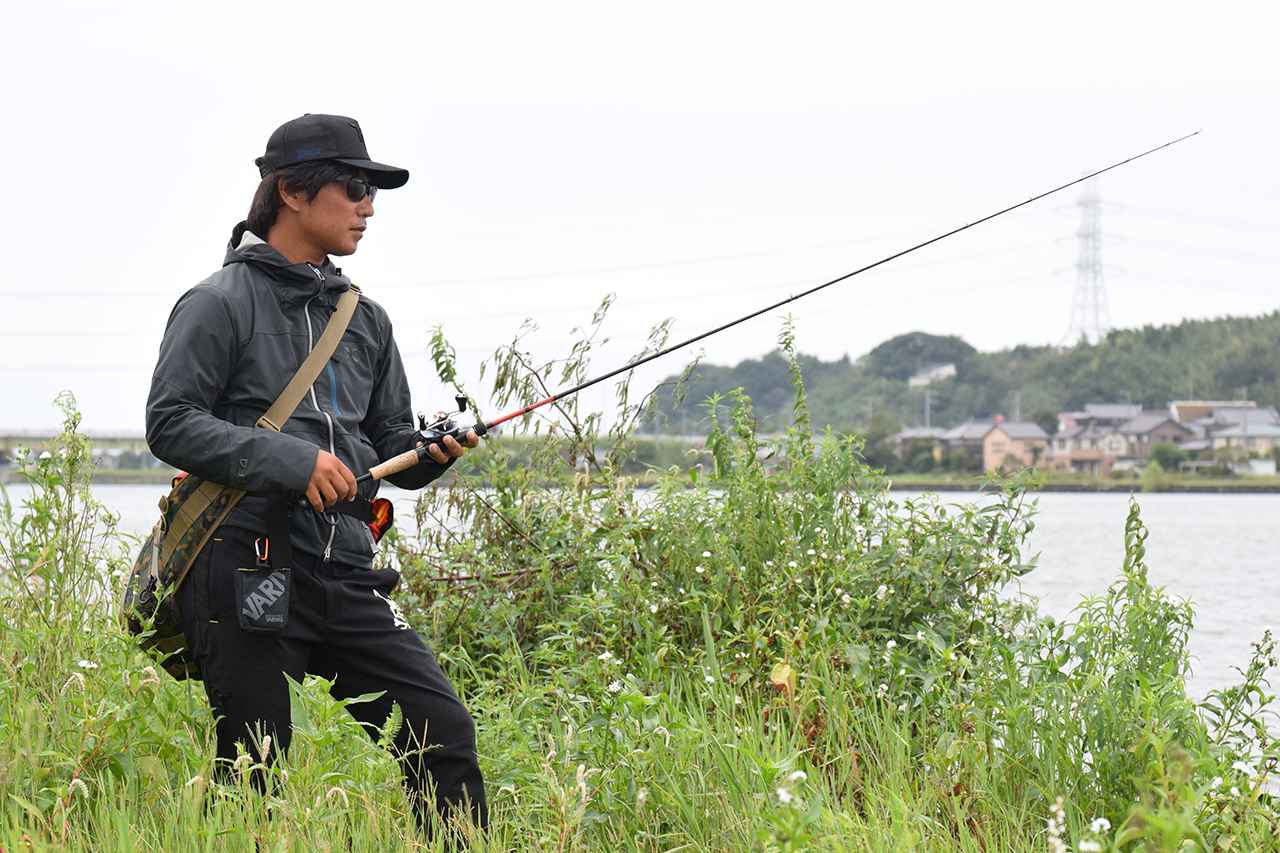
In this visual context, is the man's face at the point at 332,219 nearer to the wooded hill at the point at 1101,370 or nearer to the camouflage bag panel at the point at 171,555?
the camouflage bag panel at the point at 171,555

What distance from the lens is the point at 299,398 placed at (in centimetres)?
327

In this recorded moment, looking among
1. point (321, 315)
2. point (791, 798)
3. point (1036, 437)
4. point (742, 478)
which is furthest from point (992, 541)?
point (1036, 437)

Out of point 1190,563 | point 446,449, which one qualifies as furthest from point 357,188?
point 1190,563

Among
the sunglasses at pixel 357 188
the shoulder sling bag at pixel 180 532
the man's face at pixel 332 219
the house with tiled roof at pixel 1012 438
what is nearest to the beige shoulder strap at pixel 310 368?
the shoulder sling bag at pixel 180 532

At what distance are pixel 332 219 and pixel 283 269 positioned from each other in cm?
18

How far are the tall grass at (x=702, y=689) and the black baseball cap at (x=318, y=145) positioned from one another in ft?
4.12

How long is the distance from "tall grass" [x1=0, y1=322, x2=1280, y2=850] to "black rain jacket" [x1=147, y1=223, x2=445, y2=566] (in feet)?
1.56

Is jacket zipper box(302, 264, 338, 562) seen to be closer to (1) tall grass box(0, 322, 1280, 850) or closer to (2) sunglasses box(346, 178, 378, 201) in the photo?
(2) sunglasses box(346, 178, 378, 201)

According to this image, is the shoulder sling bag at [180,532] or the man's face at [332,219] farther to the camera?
the man's face at [332,219]

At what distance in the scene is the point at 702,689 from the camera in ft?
16.0

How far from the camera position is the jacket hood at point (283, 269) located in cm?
336

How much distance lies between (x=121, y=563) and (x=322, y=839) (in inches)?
92.7

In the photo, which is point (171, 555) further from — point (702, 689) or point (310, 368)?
point (702, 689)

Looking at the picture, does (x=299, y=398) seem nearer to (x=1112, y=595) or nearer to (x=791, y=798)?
(x=791, y=798)
